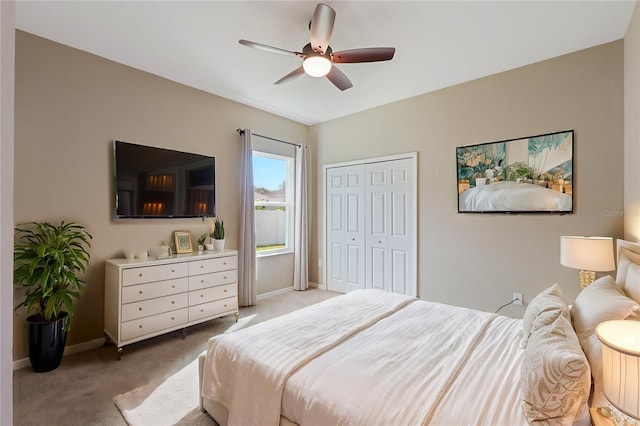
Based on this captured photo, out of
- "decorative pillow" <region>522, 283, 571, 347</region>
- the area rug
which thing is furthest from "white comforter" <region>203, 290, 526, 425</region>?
the area rug

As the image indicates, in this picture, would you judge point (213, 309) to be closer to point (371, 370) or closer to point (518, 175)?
point (371, 370)

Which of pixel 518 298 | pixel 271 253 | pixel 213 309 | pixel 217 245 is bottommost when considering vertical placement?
pixel 213 309

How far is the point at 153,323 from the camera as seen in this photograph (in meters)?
2.80

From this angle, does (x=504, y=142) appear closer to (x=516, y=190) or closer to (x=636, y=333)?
(x=516, y=190)

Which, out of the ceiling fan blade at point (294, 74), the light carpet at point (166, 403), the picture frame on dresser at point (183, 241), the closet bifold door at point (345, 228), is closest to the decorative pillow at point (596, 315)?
the light carpet at point (166, 403)

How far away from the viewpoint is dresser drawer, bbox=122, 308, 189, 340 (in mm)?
2652

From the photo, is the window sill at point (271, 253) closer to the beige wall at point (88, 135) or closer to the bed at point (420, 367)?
the beige wall at point (88, 135)

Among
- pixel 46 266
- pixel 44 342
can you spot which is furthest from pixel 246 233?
pixel 44 342

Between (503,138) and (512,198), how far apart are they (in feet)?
2.15

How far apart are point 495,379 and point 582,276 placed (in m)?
1.85

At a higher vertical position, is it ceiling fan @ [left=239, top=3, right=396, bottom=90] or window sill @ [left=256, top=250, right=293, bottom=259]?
ceiling fan @ [left=239, top=3, right=396, bottom=90]

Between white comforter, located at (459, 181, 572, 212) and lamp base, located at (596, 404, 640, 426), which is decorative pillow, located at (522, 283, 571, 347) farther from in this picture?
white comforter, located at (459, 181, 572, 212)

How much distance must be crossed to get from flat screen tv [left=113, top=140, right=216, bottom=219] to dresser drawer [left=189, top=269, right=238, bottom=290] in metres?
0.77

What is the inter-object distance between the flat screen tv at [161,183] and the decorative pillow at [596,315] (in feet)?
11.4
